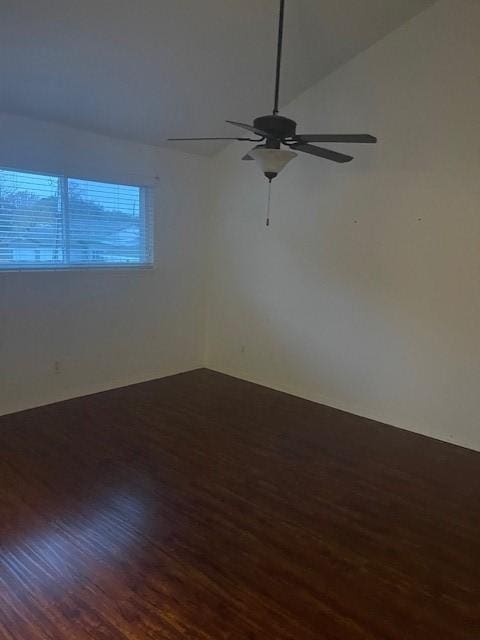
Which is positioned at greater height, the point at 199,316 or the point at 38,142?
the point at 38,142

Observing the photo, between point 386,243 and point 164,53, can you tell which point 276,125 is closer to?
point 164,53

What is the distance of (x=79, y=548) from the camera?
2.23 meters

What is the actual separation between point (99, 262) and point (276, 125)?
255 centimetres

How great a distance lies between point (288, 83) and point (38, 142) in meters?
2.24

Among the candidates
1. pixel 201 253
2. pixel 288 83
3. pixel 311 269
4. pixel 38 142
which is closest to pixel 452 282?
pixel 311 269

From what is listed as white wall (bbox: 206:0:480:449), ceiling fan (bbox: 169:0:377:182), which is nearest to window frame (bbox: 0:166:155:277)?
white wall (bbox: 206:0:480:449)

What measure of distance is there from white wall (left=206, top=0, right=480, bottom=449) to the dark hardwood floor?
467mm

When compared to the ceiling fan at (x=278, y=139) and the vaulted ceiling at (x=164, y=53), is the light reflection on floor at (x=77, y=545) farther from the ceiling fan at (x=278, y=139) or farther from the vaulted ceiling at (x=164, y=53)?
the vaulted ceiling at (x=164, y=53)

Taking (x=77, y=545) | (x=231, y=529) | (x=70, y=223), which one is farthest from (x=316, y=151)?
(x=77, y=545)

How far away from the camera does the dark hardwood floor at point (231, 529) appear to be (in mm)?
1859

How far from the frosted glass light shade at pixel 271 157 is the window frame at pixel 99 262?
2184 millimetres

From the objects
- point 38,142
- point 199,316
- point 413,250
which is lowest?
point 199,316

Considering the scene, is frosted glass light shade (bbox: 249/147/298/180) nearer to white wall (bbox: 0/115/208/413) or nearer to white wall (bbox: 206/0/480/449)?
white wall (bbox: 206/0/480/449)

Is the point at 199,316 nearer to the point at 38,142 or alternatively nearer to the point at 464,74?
the point at 38,142
